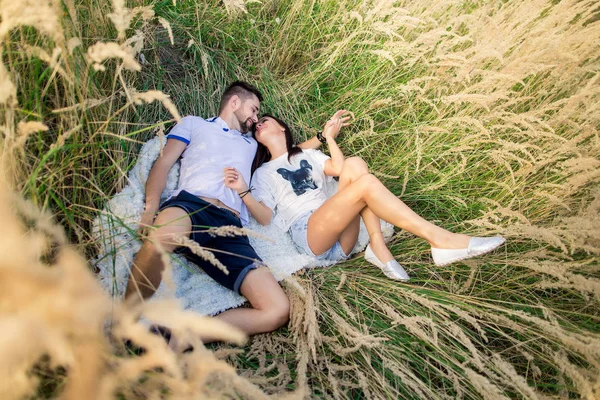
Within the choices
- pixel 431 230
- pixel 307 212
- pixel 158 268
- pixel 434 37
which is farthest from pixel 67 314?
pixel 434 37

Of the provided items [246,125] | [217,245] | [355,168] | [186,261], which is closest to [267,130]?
[246,125]

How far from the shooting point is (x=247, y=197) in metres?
2.38

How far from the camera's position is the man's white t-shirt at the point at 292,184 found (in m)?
2.60

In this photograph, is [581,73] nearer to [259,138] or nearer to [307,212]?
[307,212]

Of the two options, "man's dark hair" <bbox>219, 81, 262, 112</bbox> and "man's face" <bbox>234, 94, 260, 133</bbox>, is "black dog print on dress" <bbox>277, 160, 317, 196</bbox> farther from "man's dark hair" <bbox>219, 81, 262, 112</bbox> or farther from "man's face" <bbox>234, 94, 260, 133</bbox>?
"man's dark hair" <bbox>219, 81, 262, 112</bbox>

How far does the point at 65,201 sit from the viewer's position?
1480 millimetres

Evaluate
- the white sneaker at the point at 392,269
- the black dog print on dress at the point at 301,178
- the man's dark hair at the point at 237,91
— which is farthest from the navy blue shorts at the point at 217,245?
the man's dark hair at the point at 237,91

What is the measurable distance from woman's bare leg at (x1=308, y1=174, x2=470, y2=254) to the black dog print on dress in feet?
1.04

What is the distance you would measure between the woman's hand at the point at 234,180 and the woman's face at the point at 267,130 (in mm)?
Result: 513

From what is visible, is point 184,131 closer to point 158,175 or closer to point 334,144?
point 158,175

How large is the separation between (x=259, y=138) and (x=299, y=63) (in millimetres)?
828

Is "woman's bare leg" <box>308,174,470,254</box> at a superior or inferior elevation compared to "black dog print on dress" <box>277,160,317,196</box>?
inferior

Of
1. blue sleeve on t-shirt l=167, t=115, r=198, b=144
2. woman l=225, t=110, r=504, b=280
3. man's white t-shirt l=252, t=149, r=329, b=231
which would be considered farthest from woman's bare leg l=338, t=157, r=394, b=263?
blue sleeve on t-shirt l=167, t=115, r=198, b=144

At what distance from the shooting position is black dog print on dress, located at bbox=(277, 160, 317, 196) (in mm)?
2648
